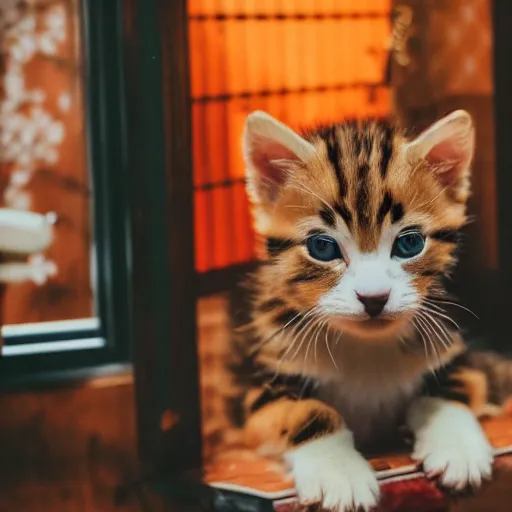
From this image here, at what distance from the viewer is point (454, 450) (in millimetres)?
691

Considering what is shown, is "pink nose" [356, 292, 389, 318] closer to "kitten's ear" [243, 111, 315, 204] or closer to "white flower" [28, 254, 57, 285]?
"kitten's ear" [243, 111, 315, 204]

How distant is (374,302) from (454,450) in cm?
16

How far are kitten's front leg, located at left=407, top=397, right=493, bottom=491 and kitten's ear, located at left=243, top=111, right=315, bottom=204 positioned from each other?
26cm

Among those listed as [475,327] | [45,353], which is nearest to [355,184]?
[475,327]

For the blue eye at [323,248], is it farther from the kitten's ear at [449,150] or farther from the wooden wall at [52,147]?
the wooden wall at [52,147]

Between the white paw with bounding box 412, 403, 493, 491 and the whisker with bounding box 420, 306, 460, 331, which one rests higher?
the whisker with bounding box 420, 306, 460, 331

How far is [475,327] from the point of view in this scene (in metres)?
0.77

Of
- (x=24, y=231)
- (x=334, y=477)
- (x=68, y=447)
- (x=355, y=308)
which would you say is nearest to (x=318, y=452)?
(x=334, y=477)

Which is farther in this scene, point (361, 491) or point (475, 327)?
point (475, 327)

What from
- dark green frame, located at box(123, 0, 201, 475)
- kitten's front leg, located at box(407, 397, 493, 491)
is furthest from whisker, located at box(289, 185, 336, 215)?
kitten's front leg, located at box(407, 397, 493, 491)

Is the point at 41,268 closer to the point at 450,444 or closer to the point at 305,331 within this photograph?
the point at 305,331

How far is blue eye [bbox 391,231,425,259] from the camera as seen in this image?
0.68 metres

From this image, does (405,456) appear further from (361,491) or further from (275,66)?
(275,66)

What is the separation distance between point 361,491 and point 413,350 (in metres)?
0.14
